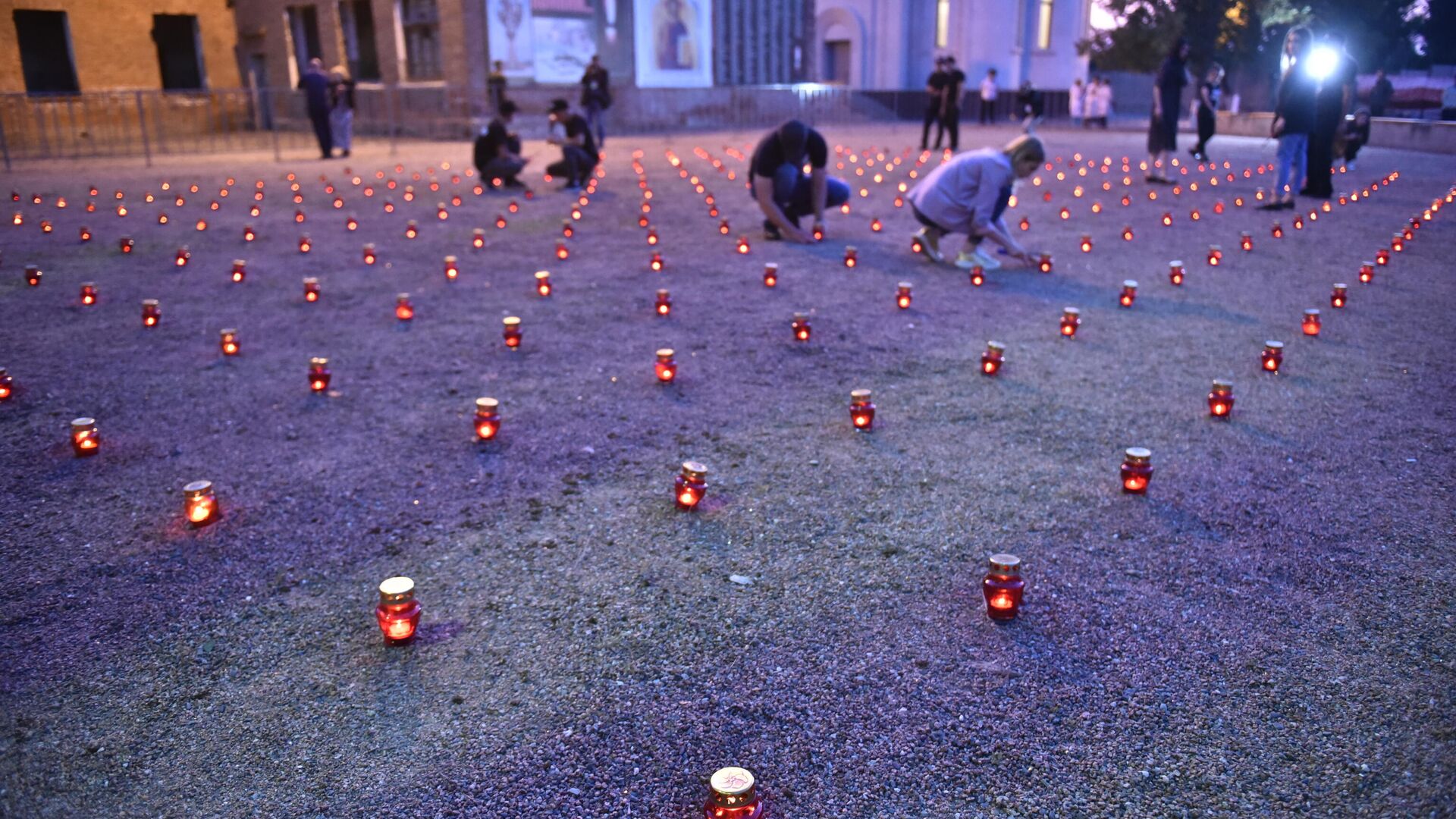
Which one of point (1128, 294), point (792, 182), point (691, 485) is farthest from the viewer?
point (792, 182)

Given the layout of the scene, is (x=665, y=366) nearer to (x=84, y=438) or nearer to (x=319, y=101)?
(x=84, y=438)

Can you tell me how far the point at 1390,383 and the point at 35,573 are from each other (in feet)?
22.3

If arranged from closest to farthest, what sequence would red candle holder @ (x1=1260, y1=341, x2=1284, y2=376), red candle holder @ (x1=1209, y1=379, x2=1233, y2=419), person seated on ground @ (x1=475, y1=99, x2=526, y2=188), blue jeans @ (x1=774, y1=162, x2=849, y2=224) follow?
red candle holder @ (x1=1209, y1=379, x2=1233, y2=419)
red candle holder @ (x1=1260, y1=341, x2=1284, y2=376)
blue jeans @ (x1=774, y1=162, x2=849, y2=224)
person seated on ground @ (x1=475, y1=99, x2=526, y2=188)

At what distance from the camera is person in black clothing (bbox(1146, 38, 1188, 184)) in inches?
594

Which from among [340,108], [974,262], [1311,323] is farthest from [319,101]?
[1311,323]

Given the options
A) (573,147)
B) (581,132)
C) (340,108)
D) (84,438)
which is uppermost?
(340,108)

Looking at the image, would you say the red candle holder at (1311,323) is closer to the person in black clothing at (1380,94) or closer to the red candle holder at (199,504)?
the red candle holder at (199,504)

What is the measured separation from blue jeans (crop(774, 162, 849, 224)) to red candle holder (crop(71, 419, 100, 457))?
277 inches

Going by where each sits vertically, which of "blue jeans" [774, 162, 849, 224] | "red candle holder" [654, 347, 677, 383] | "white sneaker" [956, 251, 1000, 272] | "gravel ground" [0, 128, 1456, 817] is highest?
"blue jeans" [774, 162, 849, 224]

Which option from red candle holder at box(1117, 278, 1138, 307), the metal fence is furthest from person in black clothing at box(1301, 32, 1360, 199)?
the metal fence

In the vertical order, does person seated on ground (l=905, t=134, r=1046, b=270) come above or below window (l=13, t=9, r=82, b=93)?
below

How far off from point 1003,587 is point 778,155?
755 centimetres

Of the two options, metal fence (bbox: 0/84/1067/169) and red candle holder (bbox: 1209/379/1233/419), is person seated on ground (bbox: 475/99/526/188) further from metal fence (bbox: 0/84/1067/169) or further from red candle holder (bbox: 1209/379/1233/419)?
red candle holder (bbox: 1209/379/1233/419)

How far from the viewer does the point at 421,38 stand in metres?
27.8
